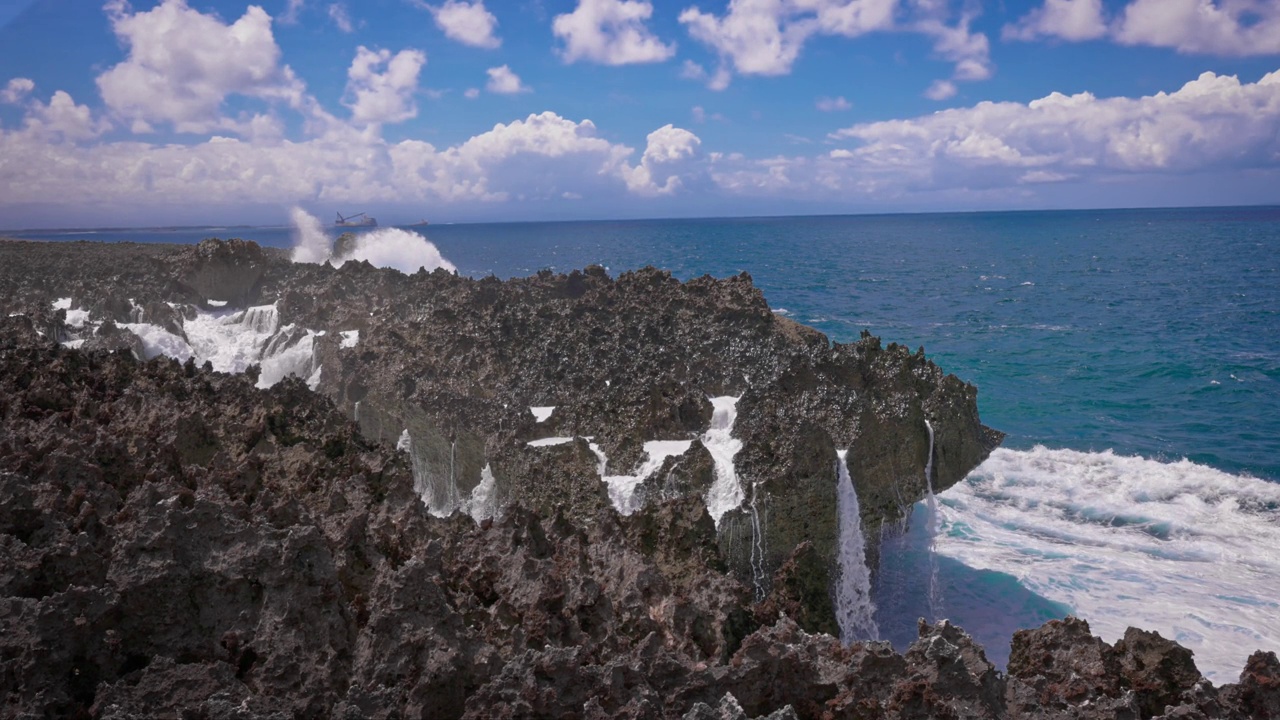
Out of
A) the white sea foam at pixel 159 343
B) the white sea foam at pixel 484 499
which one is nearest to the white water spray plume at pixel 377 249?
the white sea foam at pixel 159 343

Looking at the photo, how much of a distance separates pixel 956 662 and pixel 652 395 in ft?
30.6

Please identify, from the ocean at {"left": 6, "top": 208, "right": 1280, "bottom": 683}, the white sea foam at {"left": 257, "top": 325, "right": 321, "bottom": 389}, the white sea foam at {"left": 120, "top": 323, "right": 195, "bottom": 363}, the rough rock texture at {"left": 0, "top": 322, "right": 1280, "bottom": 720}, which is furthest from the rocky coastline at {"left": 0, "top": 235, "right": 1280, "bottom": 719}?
the white sea foam at {"left": 120, "top": 323, "right": 195, "bottom": 363}

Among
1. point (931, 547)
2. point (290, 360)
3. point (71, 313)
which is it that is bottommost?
point (931, 547)

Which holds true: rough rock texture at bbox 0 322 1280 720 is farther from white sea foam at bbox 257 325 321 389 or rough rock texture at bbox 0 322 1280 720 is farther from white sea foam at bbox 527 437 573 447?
white sea foam at bbox 257 325 321 389

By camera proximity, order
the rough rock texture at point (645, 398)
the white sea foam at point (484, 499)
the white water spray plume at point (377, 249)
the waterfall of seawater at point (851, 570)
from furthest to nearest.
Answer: the white water spray plume at point (377, 249) < the white sea foam at point (484, 499) < the waterfall of seawater at point (851, 570) < the rough rock texture at point (645, 398)

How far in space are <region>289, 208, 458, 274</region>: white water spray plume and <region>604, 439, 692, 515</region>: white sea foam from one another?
32.6 m

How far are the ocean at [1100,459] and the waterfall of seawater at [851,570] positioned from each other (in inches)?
41.6

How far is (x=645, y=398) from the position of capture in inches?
608

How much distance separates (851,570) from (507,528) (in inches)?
297

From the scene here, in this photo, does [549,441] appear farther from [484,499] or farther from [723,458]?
[723,458]

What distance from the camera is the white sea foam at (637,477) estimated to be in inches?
543

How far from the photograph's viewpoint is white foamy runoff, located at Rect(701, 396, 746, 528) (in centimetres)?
1359

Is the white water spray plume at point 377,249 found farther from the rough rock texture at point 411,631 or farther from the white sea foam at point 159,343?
the rough rock texture at point 411,631

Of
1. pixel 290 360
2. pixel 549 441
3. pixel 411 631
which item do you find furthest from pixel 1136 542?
pixel 290 360
